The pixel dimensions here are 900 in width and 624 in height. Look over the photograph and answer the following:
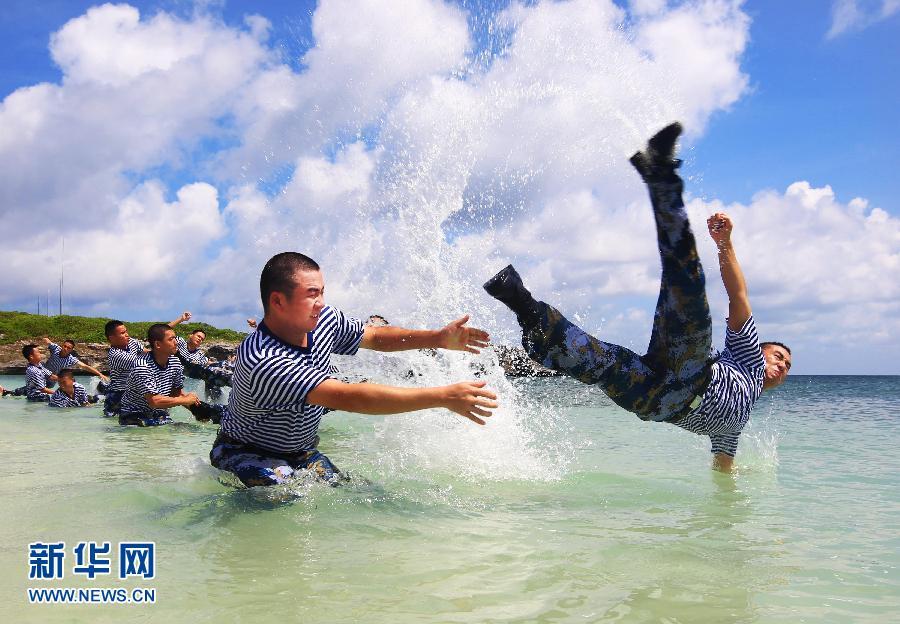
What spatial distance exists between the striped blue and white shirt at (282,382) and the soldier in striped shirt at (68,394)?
1574cm

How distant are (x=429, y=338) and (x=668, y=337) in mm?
2056

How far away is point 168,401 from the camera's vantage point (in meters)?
9.81

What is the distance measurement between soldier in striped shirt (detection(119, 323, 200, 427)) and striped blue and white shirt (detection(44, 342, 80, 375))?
13.8 meters

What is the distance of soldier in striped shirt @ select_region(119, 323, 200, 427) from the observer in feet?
36.4

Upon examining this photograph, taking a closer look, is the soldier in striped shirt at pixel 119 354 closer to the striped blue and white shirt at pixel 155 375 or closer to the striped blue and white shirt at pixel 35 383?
the striped blue and white shirt at pixel 155 375

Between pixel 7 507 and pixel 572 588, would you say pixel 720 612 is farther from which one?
pixel 7 507

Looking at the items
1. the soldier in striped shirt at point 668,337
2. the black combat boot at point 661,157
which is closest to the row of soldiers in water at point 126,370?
the soldier in striped shirt at point 668,337

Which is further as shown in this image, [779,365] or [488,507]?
[779,365]

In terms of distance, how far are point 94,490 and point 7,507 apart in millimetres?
751

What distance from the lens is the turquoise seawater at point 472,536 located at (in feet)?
10.7

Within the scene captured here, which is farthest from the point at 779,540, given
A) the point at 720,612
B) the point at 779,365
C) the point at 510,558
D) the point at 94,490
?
the point at 94,490

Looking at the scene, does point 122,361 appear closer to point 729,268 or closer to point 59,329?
point 729,268

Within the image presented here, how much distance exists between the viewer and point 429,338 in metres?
5.43

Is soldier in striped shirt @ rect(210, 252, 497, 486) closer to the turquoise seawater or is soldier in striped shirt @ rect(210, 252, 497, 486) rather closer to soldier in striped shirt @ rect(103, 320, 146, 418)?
the turquoise seawater
